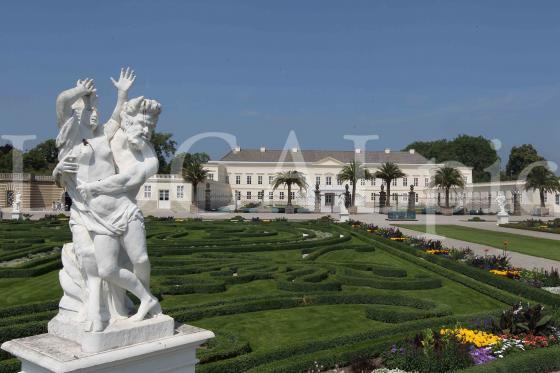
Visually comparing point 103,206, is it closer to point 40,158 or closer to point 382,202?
point 382,202

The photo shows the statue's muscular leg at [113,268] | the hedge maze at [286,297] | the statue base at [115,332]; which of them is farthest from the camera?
the hedge maze at [286,297]

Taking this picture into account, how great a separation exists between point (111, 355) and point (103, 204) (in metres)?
1.11

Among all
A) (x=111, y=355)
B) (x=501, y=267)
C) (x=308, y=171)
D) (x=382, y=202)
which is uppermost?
(x=308, y=171)

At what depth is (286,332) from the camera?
7.88 meters

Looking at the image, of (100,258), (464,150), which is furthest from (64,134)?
(464,150)

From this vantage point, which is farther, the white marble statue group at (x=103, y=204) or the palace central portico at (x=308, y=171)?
the palace central portico at (x=308, y=171)

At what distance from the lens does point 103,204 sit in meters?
4.08

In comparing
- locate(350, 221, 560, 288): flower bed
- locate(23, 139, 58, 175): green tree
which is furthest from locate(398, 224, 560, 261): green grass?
locate(23, 139, 58, 175): green tree

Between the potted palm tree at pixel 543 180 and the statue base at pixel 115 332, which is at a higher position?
the potted palm tree at pixel 543 180

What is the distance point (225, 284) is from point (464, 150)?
298 ft

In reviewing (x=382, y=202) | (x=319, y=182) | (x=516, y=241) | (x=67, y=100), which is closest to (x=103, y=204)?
(x=67, y=100)

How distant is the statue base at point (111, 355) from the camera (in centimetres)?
364

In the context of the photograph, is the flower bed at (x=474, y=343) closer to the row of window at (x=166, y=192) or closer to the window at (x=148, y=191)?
the row of window at (x=166, y=192)

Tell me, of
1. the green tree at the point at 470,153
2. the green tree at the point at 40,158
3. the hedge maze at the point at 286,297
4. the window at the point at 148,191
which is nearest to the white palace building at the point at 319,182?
the window at the point at 148,191
